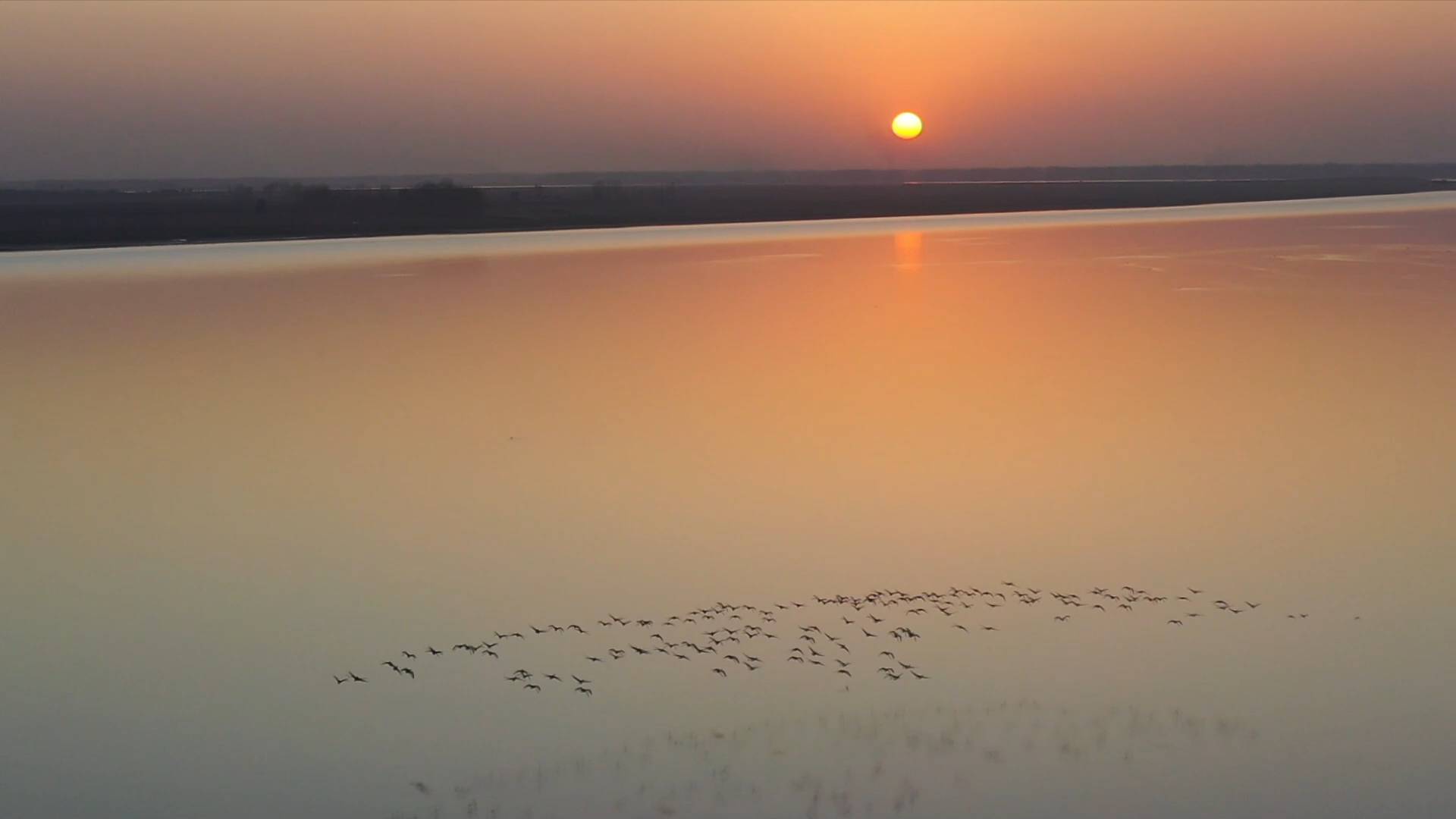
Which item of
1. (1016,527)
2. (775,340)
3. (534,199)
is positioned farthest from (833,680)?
(534,199)

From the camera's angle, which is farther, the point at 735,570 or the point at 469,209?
the point at 469,209

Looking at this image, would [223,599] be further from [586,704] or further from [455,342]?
[455,342]

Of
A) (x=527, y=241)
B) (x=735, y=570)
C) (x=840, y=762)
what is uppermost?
(x=840, y=762)

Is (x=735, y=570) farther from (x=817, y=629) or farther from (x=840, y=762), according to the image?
(x=840, y=762)

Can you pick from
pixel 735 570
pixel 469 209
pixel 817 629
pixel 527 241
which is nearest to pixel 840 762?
pixel 817 629

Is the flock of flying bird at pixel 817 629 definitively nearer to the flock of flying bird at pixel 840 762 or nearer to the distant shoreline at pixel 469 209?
the flock of flying bird at pixel 840 762

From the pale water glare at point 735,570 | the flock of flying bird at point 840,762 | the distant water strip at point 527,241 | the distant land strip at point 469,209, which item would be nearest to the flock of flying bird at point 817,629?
the pale water glare at point 735,570

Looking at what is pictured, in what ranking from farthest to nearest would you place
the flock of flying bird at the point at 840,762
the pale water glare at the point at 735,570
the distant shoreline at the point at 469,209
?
the distant shoreline at the point at 469,209, the pale water glare at the point at 735,570, the flock of flying bird at the point at 840,762
